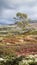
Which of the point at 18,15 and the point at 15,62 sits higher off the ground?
the point at 18,15

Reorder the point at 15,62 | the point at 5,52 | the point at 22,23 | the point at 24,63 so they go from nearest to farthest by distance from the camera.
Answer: the point at 24,63 < the point at 15,62 < the point at 5,52 < the point at 22,23

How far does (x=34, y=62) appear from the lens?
2786 centimetres

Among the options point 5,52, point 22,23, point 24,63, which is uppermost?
point 22,23

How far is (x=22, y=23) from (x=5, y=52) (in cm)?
11800

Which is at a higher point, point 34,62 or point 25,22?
point 25,22

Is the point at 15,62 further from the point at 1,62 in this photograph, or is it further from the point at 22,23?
the point at 22,23

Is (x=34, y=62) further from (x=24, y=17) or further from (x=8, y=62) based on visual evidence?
(x=24, y=17)

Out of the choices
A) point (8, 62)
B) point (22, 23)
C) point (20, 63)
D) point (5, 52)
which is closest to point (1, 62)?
point (8, 62)

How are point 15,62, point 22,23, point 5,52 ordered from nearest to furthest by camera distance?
point 15,62
point 5,52
point 22,23

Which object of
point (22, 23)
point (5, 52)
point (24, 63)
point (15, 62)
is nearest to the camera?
point (24, 63)

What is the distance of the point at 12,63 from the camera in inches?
1131

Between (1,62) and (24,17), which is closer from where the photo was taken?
(1,62)

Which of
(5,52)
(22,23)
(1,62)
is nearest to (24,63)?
(1,62)

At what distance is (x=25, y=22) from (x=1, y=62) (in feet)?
441
